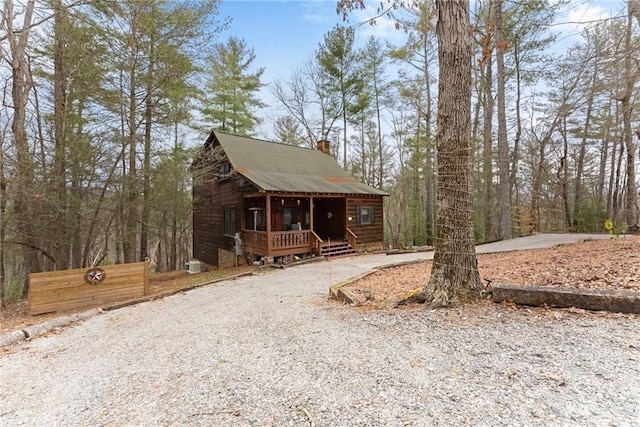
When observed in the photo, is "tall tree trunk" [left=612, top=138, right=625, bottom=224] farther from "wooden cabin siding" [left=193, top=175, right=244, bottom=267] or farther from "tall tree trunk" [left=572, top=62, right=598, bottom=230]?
"wooden cabin siding" [left=193, top=175, right=244, bottom=267]

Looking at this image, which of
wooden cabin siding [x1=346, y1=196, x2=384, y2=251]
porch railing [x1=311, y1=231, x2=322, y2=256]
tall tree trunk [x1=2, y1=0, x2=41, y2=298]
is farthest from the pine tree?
porch railing [x1=311, y1=231, x2=322, y2=256]

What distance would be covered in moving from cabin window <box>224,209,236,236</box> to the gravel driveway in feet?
28.5

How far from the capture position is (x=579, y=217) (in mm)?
16969

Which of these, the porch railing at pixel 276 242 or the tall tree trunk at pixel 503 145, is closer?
the porch railing at pixel 276 242

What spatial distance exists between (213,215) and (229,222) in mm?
1908

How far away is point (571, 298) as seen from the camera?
3414 millimetres

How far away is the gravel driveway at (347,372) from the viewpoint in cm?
198

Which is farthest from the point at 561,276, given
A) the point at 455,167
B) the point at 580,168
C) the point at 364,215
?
the point at 580,168

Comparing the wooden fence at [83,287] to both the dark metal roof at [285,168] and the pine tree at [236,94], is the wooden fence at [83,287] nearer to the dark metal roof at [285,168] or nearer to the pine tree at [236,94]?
the dark metal roof at [285,168]

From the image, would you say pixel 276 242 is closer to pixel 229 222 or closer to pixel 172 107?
pixel 229 222

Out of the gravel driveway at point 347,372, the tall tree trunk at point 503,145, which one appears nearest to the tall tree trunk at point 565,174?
the tall tree trunk at point 503,145

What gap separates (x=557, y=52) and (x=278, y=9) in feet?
47.7

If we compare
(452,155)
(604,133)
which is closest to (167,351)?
(452,155)

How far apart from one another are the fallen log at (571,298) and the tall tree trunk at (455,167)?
0.38 meters
